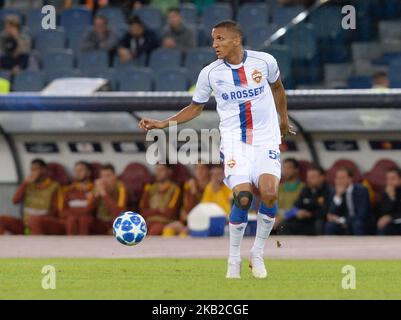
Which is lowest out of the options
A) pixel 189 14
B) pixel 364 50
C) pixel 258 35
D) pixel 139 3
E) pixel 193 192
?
pixel 193 192

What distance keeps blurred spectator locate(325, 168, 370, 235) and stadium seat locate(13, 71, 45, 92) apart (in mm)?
5494

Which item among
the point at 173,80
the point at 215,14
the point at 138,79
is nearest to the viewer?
the point at 173,80

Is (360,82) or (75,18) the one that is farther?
(75,18)

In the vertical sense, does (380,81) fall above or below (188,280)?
above

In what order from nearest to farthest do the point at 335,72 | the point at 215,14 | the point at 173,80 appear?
the point at 335,72 < the point at 173,80 < the point at 215,14

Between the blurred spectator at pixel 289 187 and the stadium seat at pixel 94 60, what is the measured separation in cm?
440

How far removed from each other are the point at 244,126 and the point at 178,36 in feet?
32.4

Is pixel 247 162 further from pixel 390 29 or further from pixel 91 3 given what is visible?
pixel 91 3

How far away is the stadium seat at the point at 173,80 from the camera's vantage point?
19625 mm

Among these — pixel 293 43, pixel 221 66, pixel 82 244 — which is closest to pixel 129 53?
pixel 293 43

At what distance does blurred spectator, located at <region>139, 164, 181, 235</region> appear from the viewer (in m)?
18.2

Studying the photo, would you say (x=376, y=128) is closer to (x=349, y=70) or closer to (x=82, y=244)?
(x=349, y=70)

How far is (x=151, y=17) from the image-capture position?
21672 millimetres

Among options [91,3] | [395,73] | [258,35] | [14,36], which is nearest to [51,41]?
[14,36]
